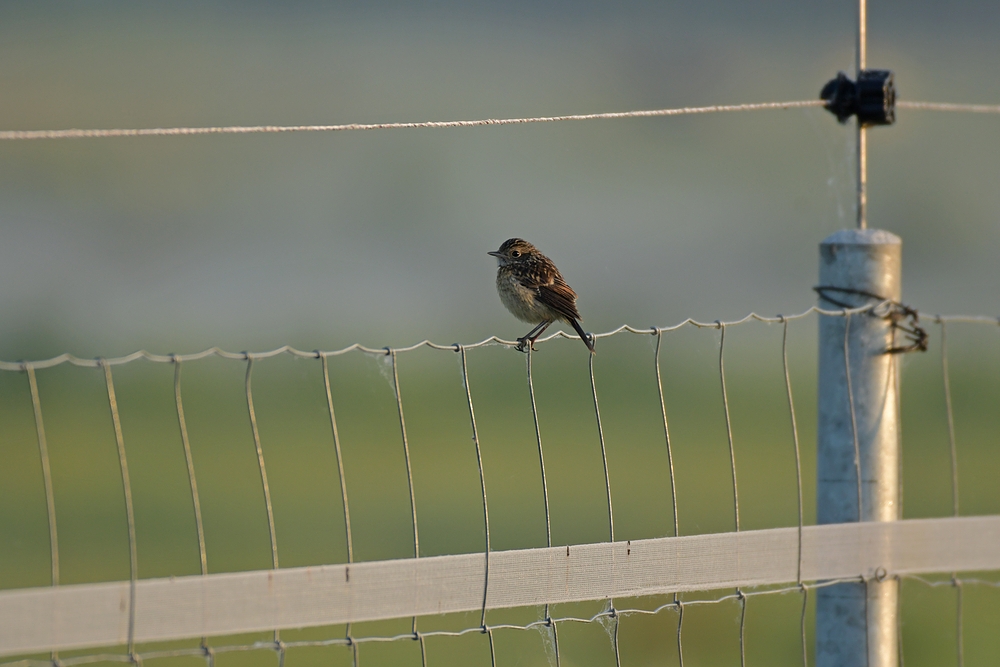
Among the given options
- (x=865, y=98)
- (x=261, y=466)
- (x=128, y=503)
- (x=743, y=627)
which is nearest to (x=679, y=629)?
(x=743, y=627)

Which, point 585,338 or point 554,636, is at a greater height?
point 585,338

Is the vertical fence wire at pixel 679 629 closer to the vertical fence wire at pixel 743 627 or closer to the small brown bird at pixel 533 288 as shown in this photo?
the vertical fence wire at pixel 743 627

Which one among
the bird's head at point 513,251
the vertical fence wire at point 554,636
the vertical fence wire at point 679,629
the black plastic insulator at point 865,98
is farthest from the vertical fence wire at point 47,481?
the bird's head at point 513,251

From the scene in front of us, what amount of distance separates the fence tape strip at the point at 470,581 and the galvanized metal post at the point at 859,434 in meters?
0.11

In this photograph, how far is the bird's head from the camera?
6.00 m

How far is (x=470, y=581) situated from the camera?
2.98 metres

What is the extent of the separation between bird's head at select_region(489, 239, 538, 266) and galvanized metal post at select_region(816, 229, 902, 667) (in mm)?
2414

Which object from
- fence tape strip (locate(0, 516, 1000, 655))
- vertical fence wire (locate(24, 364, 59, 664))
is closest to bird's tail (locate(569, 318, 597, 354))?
fence tape strip (locate(0, 516, 1000, 655))

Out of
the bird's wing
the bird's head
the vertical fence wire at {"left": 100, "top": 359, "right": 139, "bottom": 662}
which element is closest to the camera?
the vertical fence wire at {"left": 100, "top": 359, "right": 139, "bottom": 662}

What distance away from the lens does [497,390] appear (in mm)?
77500

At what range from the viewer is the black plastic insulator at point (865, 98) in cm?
382

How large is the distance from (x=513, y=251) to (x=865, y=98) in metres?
2.56

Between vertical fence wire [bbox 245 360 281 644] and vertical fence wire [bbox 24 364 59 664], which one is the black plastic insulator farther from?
vertical fence wire [bbox 24 364 59 664]

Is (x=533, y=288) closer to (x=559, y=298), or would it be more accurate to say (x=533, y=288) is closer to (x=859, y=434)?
(x=559, y=298)
